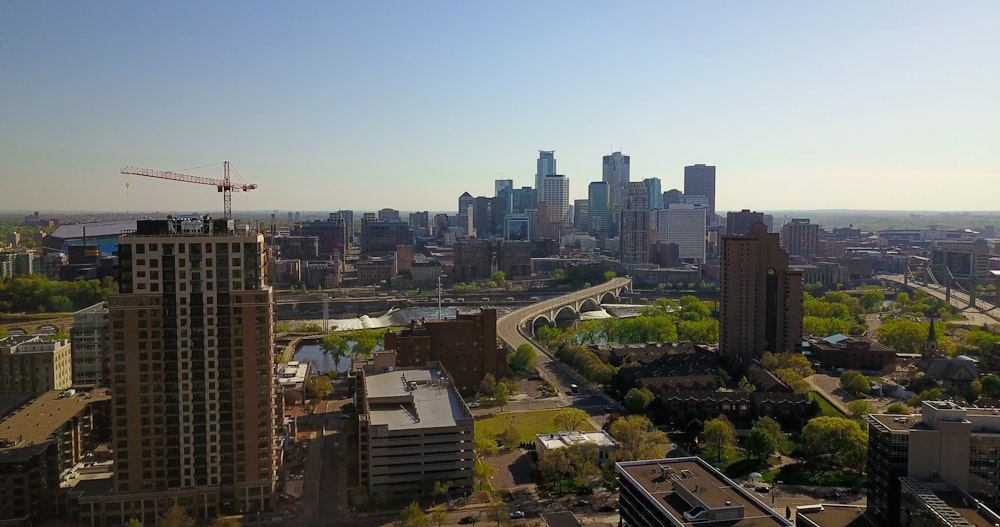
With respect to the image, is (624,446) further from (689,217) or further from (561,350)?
(689,217)

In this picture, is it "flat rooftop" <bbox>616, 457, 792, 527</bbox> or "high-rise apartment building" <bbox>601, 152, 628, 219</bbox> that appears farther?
"high-rise apartment building" <bbox>601, 152, 628, 219</bbox>

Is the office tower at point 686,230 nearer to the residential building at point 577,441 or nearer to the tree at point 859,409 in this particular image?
the tree at point 859,409

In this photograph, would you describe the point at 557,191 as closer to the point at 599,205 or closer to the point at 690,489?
the point at 599,205

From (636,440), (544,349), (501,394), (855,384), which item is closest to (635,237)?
(544,349)

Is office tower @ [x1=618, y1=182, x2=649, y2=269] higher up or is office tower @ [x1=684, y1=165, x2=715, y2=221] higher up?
office tower @ [x1=684, y1=165, x2=715, y2=221]

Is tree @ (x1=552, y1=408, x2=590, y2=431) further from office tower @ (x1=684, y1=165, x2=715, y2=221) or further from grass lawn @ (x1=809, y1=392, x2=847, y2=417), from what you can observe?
office tower @ (x1=684, y1=165, x2=715, y2=221)

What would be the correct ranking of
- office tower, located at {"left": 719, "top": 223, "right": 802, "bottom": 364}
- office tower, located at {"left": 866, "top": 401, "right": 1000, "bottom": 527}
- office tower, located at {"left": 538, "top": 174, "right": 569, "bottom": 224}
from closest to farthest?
office tower, located at {"left": 866, "top": 401, "right": 1000, "bottom": 527} → office tower, located at {"left": 719, "top": 223, "right": 802, "bottom": 364} → office tower, located at {"left": 538, "top": 174, "right": 569, "bottom": 224}

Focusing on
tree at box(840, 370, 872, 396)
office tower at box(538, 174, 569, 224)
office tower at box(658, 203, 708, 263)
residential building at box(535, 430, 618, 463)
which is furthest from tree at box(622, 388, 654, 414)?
office tower at box(538, 174, 569, 224)
